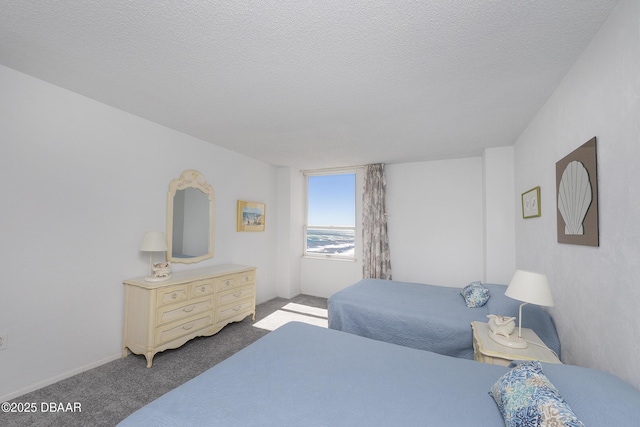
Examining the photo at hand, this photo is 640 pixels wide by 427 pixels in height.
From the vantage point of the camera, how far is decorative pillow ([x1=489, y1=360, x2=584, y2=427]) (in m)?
0.89

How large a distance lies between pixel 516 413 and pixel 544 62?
6.73 ft

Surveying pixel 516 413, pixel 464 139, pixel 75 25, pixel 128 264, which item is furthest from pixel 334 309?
pixel 75 25

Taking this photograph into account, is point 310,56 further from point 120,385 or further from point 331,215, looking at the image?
point 331,215

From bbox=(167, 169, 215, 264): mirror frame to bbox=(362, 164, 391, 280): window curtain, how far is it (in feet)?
8.23

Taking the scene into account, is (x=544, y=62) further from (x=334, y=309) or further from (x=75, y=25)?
(x=75, y=25)

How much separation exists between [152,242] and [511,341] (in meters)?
3.25

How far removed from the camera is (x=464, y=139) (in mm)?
3293

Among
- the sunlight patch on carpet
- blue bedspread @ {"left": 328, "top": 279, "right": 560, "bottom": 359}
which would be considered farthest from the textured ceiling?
the sunlight patch on carpet

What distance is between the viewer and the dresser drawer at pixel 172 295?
2600 mm

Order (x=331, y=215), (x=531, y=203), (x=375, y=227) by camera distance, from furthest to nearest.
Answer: (x=331, y=215) → (x=375, y=227) → (x=531, y=203)

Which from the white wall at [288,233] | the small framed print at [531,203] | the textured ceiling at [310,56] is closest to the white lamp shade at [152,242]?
the textured ceiling at [310,56]

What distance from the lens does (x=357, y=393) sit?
1.25 m

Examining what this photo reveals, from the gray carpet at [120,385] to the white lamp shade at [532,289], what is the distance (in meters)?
2.67

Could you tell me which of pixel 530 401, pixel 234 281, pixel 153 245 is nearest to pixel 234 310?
pixel 234 281
